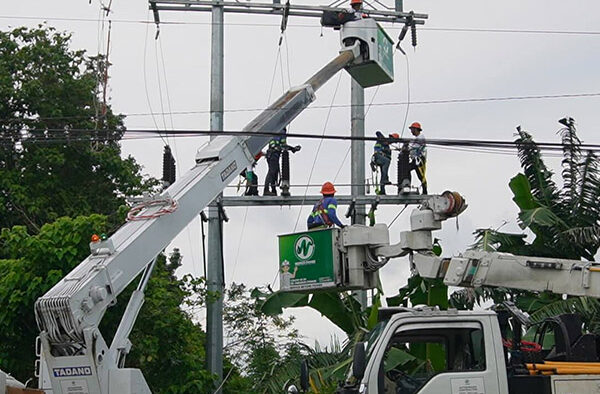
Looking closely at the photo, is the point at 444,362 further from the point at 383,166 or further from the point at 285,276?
the point at 383,166

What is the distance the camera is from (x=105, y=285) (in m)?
10.5

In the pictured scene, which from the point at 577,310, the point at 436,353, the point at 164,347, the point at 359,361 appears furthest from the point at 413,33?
the point at 359,361

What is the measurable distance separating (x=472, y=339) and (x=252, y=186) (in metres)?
10.8

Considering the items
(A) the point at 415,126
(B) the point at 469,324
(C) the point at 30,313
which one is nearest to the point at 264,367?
(C) the point at 30,313

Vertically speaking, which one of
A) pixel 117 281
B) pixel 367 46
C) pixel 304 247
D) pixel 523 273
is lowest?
pixel 523 273

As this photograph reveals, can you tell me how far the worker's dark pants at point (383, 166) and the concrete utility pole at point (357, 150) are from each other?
57 centimetres

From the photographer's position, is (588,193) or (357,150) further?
(357,150)

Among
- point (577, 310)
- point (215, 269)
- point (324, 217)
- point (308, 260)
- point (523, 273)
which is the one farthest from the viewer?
point (215, 269)

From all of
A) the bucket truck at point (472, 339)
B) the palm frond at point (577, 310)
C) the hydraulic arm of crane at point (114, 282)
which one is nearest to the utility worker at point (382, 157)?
the palm frond at point (577, 310)

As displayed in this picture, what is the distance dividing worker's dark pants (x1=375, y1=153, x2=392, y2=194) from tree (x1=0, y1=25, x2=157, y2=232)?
251 inches

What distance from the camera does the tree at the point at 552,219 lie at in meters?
16.9

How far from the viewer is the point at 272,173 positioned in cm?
2009

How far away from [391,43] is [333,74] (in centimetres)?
251

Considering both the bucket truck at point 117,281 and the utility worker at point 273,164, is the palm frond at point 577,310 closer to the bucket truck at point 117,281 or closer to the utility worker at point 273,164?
the bucket truck at point 117,281
